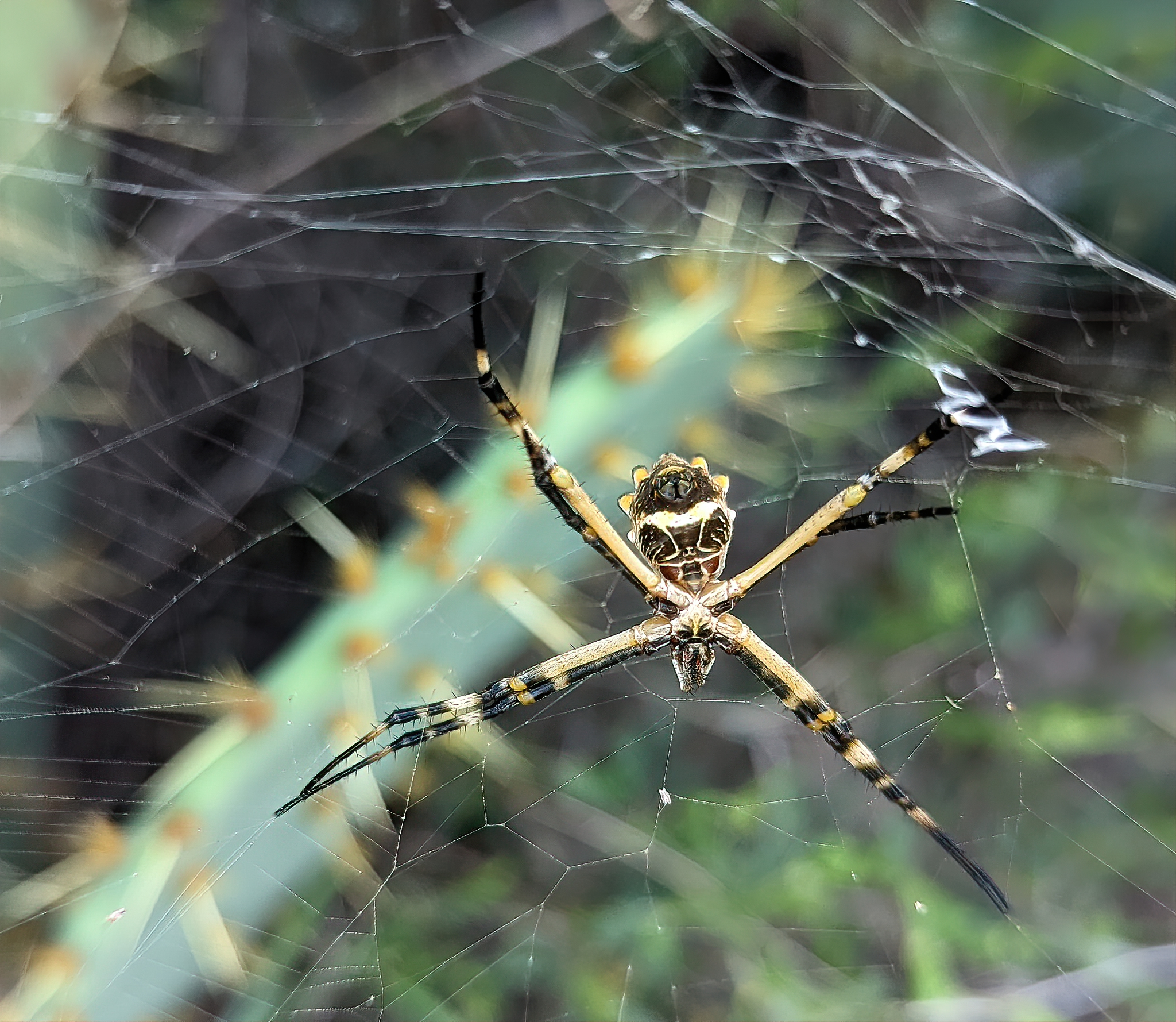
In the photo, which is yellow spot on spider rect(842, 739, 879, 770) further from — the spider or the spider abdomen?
the spider abdomen

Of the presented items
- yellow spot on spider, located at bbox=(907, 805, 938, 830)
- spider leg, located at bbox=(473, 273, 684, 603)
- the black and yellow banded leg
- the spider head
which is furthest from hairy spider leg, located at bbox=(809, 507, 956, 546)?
yellow spot on spider, located at bbox=(907, 805, 938, 830)

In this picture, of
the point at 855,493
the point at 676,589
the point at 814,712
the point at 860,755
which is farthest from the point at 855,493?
the point at 860,755

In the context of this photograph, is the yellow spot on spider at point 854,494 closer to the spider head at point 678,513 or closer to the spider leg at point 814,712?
the spider head at point 678,513

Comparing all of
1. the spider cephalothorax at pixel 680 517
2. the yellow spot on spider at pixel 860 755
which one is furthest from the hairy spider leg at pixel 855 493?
the yellow spot on spider at pixel 860 755

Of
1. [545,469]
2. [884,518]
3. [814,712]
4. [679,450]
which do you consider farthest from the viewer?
[814,712]

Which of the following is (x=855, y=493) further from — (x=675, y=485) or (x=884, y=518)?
(x=675, y=485)

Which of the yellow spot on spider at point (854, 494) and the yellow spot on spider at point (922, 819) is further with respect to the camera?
the yellow spot on spider at point (922, 819)

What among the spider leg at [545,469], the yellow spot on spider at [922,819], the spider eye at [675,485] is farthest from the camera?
the yellow spot on spider at [922,819]
